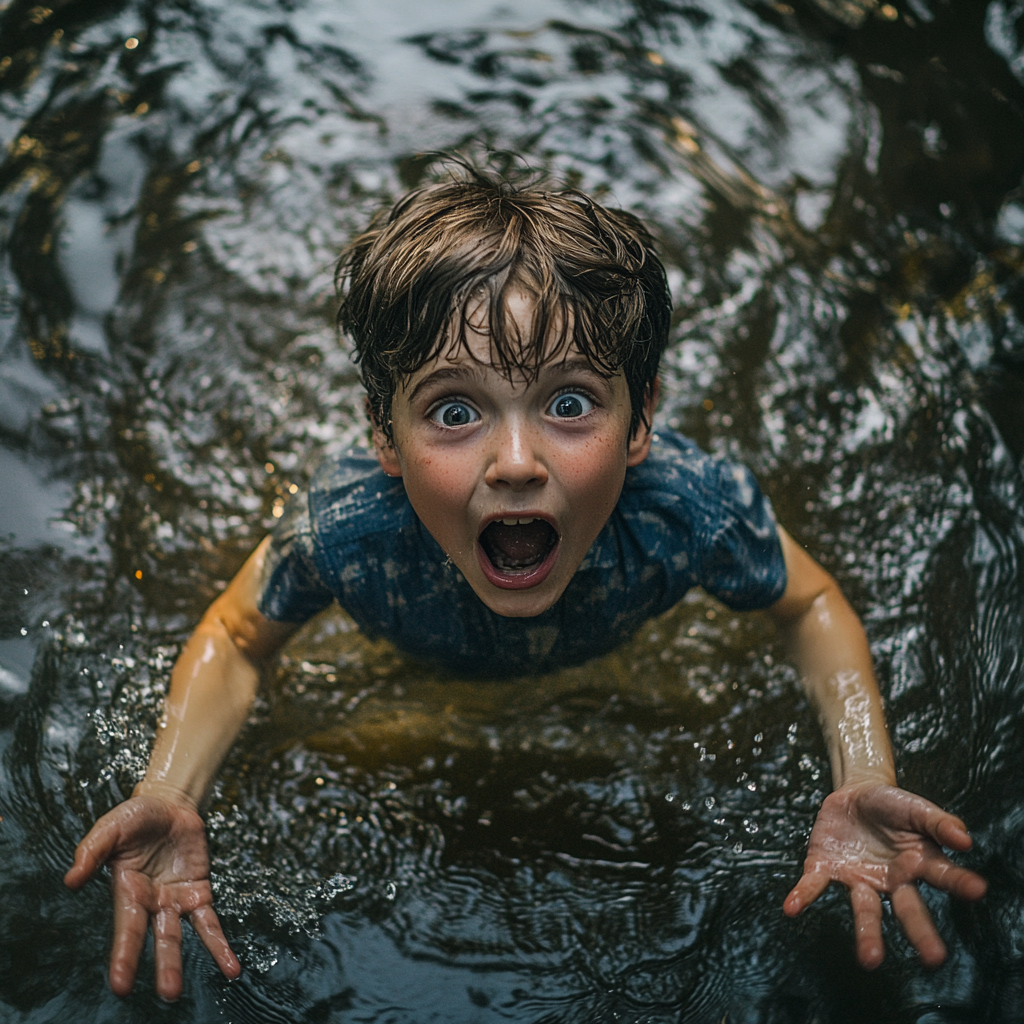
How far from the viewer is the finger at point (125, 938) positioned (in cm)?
145

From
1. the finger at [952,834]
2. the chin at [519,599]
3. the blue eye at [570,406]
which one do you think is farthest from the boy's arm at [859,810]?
the blue eye at [570,406]

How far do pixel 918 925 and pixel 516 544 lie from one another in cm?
75

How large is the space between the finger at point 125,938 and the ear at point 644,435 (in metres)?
0.98

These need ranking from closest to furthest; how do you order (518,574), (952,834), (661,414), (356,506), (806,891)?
(952,834) → (806,891) → (518,574) → (356,506) → (661,414)

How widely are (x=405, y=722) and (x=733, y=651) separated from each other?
0.72 m

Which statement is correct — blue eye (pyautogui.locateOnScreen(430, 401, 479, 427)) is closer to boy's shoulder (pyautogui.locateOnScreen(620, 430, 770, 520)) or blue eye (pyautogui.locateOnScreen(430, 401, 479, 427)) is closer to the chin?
the chin

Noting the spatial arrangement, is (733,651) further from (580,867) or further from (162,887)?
(162,887)

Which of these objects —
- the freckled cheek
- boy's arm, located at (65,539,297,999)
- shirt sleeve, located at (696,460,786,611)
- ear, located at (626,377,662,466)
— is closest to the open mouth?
→ the freckled cheek

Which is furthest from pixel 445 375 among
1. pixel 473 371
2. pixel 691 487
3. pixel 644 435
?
pixel 691 487

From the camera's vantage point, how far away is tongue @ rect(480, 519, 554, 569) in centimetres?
169

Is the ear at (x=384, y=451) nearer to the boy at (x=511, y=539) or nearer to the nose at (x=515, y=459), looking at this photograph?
the boy at (x=511, y=539)

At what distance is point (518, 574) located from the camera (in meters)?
1.65

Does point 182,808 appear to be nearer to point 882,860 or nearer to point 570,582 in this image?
point 570,582

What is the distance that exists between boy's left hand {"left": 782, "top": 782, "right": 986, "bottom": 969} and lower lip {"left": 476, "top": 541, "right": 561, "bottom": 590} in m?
0.54
